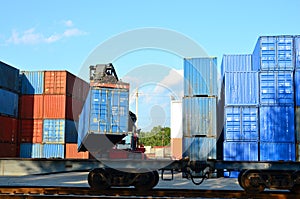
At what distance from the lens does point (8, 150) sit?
110 feet

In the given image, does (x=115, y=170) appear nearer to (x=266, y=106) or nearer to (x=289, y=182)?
(x=289, y=182)

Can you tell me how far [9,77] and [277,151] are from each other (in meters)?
25.0

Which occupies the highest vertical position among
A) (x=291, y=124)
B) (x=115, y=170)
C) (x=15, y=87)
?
(x=15, y=87)

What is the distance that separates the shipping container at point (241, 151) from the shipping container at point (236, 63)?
5.77 meters

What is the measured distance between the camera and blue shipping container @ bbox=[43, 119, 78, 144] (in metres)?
35.0

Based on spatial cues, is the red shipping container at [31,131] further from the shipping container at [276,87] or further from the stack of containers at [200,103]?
the shipping container at [276,87]

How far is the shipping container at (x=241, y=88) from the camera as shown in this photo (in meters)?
27.5

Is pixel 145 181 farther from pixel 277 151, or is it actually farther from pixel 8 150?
pixel 8 150

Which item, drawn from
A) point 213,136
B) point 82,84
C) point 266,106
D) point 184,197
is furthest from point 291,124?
point 82,84

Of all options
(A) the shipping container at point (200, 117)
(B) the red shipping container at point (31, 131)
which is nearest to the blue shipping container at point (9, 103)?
(B) the red shipping container at point (31, 131)

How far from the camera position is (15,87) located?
36.2m

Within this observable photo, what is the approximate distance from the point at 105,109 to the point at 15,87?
2140 cm

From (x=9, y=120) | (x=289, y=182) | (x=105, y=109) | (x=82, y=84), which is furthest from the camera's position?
(x=82, y=84)

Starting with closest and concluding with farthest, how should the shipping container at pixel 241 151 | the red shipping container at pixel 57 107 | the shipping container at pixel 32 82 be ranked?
the shipping container at pixel 241 151 → the red shipping container at pixel 57 107 → the shipping container at pixel 32 82
